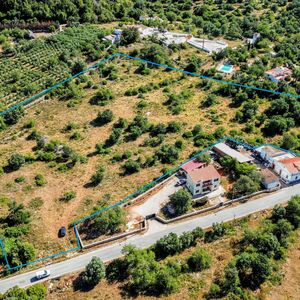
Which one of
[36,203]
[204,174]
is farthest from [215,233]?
[36,203]

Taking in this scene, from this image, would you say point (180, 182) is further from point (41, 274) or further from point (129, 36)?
point (129, 36)

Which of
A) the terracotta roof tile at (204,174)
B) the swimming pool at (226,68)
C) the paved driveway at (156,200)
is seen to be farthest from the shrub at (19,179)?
the swimming pool at (226,68)

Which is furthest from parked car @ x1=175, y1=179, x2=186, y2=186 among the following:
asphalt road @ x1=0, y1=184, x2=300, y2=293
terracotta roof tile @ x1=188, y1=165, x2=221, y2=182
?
asphalt road @ x1=0, y1=184, x2=300, y2=293

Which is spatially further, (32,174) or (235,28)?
(235,28)

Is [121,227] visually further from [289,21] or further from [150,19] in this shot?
[289,21]

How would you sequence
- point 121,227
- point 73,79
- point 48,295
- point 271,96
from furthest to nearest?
1. point 73,79
2. point 271,96
3. point 121,227
4. point 48,295

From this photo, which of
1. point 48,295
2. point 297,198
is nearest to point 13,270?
point 48,295
